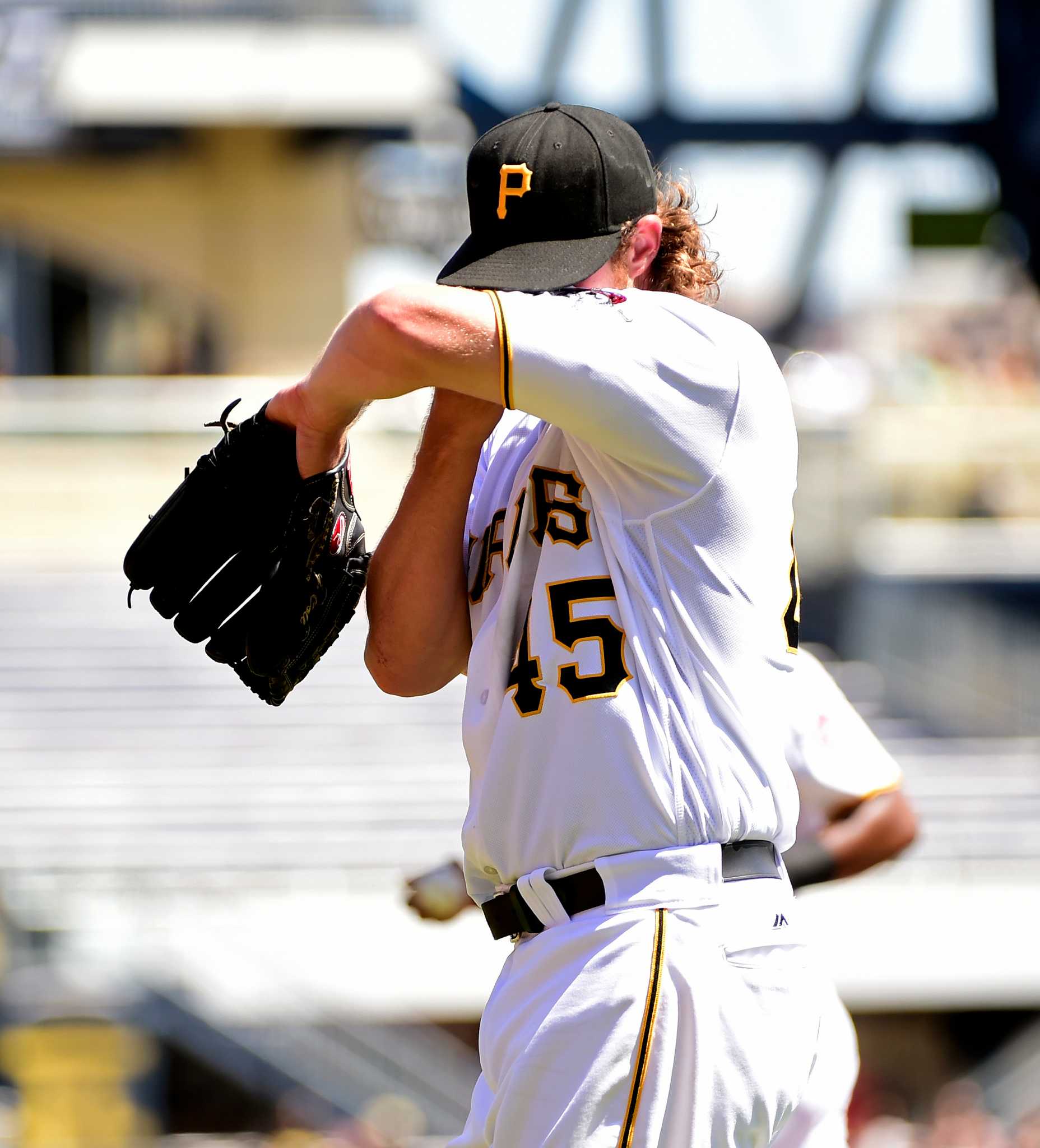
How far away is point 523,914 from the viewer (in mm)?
2145

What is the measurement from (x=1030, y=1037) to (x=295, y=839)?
16.1 feet

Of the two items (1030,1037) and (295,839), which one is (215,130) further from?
(1030,1037)

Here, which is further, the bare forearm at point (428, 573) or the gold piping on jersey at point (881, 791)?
the gold piping on jersey at point (881, 791)

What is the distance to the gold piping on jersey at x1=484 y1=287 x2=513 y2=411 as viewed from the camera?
6.41ft

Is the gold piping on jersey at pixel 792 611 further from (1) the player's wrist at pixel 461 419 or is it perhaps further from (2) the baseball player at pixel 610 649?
(1) the player's wrist at pixel 461 419

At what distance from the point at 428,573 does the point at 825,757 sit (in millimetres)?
1260

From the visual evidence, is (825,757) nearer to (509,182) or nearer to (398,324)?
(509,182)

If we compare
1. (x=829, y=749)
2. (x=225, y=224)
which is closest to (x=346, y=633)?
(x=225, y=224)

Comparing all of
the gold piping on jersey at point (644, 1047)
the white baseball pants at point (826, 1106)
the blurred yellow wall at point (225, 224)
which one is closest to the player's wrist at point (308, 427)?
the gold piping on jersey at point (644, 1047)

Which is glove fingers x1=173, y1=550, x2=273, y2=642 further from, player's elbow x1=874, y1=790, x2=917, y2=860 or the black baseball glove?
player's elbow x1=874, y1=790, x2=917, y2=860

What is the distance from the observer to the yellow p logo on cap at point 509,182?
84.6 inches

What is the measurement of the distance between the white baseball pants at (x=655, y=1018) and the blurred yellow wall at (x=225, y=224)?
1540cm

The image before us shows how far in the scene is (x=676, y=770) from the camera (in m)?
2.04

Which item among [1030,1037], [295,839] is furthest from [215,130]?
[1030,1037]
